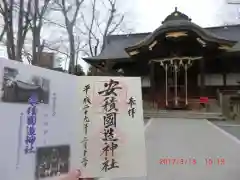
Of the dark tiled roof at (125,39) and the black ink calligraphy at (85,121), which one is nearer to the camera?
the black ink calligraphy at (85,121)

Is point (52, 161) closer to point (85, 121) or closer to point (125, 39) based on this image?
point (85, 121)

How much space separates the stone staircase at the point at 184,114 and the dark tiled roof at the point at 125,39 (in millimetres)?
5359

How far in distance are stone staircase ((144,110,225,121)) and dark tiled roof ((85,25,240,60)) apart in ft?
17.6

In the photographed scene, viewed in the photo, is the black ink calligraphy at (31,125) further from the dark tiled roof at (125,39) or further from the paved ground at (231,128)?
the dark tiled roof at (125,39)

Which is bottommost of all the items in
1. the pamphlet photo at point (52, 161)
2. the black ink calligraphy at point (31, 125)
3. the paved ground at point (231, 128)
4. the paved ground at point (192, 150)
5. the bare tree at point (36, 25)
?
the paved ground at point (192, 150)

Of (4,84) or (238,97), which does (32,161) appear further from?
(238,97)

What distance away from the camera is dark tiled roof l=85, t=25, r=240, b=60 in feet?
67.1

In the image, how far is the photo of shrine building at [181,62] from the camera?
16.3m

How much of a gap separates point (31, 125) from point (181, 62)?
16.0m

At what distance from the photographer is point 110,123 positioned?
2648mm

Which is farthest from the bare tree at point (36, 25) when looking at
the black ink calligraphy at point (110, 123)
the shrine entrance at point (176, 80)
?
the black ink calligraphy at point (110, 123)

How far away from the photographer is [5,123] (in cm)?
180

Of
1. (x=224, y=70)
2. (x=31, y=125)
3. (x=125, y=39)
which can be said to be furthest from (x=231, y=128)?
(x=125, y=39)

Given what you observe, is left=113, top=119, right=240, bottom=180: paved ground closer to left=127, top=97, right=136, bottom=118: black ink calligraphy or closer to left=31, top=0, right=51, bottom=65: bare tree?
left=127, top=97, right=136, bottom=118: black ink calligraphy
